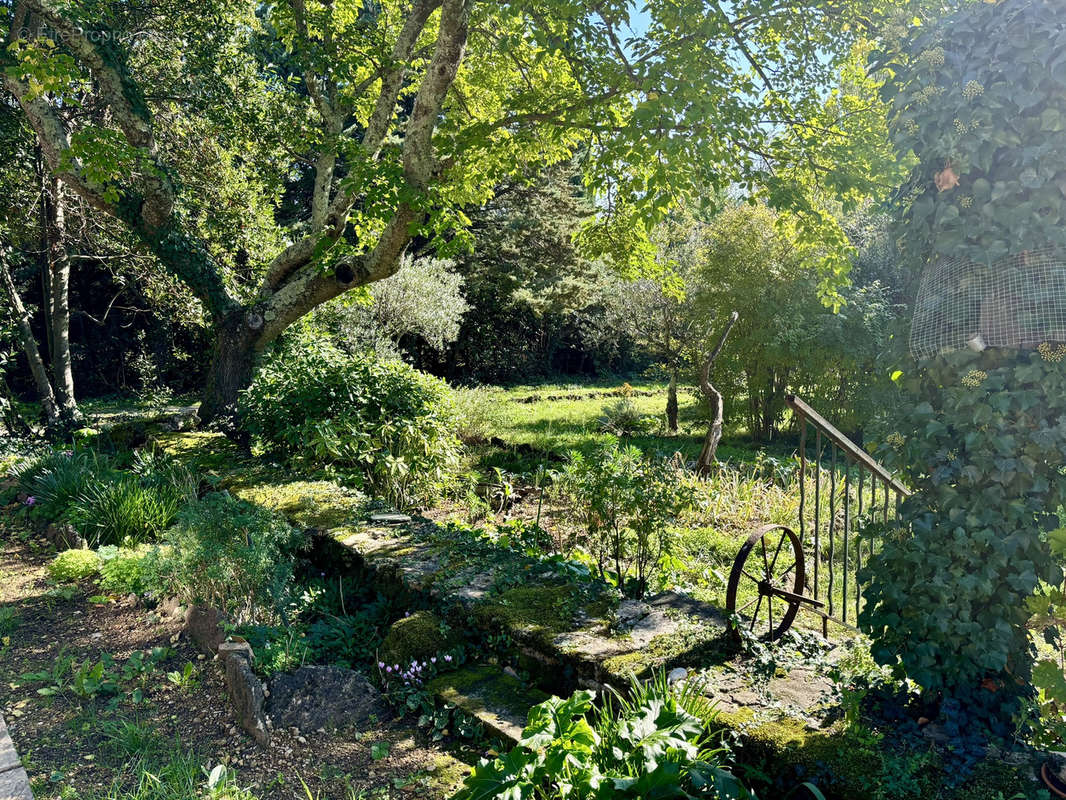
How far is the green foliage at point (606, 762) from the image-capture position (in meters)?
2.03

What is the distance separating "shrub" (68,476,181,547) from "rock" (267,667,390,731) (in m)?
2.41

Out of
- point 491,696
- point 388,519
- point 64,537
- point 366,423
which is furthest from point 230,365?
point 491,696

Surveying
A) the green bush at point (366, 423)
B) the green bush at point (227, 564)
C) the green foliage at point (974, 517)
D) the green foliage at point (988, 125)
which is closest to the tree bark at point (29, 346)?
the green bush at point (366, 423)

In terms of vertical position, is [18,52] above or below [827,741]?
above

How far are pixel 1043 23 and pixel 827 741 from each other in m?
2.30

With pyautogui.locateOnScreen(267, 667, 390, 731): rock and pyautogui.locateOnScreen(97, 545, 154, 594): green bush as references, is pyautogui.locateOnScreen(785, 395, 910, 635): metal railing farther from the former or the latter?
pyautogui.locateOnScreen(97, 545, 154, 594): green bush

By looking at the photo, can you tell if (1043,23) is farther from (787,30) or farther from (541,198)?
(541,198)

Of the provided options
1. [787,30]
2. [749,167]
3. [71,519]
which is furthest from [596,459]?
[787,30]

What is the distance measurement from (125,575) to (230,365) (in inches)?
171

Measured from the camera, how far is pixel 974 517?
7.06 feet

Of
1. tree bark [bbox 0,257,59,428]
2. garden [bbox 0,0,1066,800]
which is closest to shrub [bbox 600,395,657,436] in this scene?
garden [bbox 0,0,1066,800]

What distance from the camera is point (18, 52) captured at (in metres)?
5.95

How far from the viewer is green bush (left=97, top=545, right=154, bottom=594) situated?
14.0ft

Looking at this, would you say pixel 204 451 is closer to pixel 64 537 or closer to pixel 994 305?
pixel 64 537
